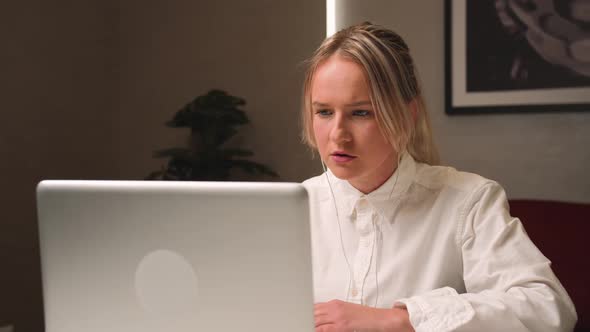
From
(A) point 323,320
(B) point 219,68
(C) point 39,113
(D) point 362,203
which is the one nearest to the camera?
(A) point 323,320

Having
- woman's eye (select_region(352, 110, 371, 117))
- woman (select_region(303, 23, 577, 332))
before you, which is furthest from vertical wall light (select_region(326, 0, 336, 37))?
woman's eye (select_region(352, 110, 371, 117))

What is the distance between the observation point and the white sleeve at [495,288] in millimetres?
1100

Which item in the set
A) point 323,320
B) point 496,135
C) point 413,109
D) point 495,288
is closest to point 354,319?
point 323,320

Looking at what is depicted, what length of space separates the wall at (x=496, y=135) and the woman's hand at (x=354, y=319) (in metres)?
1.66

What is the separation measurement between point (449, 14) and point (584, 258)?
1.23 m

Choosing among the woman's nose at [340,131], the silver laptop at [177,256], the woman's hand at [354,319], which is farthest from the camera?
the woman's nose at [340,131]

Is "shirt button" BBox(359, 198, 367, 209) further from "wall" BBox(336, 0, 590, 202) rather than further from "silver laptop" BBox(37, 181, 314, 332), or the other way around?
"wall" BBox(336, 0, 590, 202)

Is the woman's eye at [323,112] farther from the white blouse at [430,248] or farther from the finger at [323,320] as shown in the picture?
the finger at [323,320]

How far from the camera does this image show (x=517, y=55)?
254 centimetres

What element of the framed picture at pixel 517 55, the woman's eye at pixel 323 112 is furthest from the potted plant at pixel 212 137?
the woman's eye at pixel 323 112

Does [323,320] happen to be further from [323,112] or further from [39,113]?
[39,113]

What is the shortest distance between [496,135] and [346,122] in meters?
1.47

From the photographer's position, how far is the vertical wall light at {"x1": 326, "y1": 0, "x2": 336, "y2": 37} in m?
2.94

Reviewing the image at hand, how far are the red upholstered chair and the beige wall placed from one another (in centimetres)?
131
